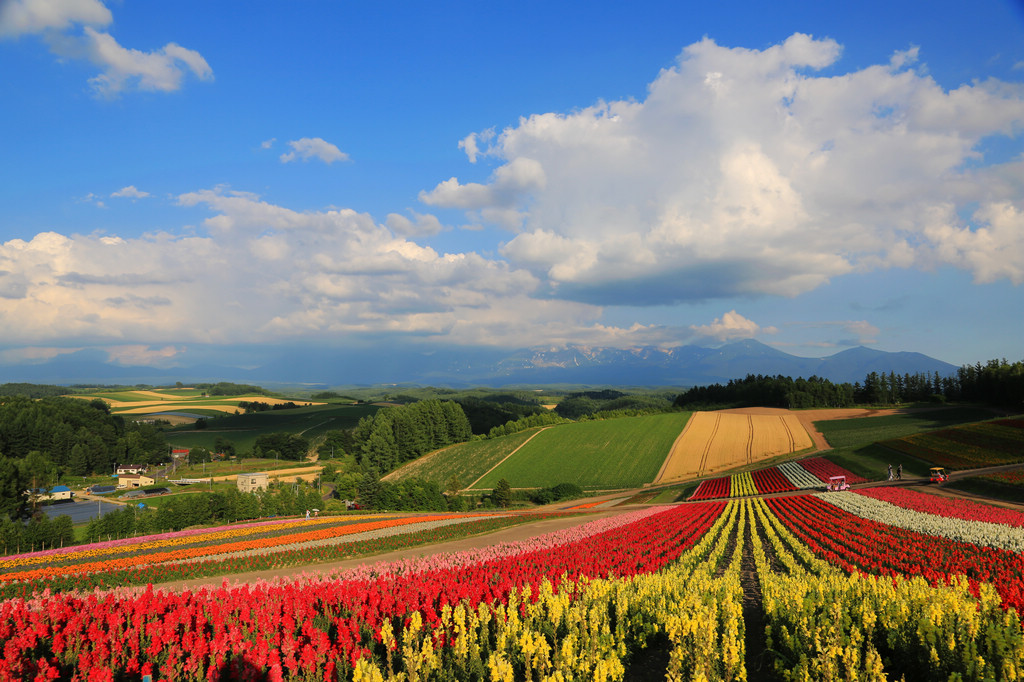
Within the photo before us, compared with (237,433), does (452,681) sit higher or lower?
higher

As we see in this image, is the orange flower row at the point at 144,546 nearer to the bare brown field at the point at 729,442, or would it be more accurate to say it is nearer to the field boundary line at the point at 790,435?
the bare brown field at the point at 729,442

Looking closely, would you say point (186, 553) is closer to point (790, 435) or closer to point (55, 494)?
point (790, 435)

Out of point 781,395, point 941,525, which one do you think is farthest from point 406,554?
point 781,395

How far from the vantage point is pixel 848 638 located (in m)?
8.53

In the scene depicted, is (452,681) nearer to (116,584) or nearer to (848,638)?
(848,638)

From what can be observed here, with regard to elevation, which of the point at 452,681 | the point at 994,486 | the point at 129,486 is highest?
the point at 452,681

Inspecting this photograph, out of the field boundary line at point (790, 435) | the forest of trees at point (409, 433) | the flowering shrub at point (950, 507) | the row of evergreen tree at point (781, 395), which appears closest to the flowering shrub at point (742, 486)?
the flowering shrub at point (950, 507)

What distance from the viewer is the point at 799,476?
5450 cm

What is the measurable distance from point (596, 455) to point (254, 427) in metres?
145

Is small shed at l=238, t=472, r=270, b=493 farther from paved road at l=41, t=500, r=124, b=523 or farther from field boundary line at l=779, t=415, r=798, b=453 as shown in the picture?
field boundary line at l=779, t=415, r=798, b=453

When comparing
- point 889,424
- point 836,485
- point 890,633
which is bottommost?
point 836,485

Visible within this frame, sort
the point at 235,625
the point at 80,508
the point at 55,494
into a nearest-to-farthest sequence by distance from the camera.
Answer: the point at 235,625
the point at 80,508
the point at 55,494

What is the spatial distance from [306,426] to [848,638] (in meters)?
192

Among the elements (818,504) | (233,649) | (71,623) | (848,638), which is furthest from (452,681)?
(818,504)
